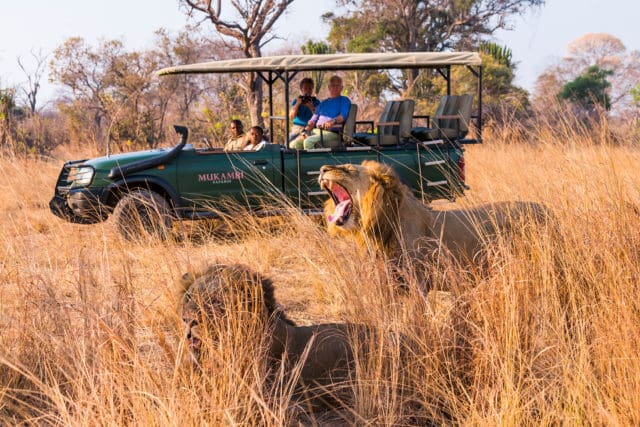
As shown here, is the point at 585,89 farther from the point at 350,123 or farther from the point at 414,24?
the point at 350,123

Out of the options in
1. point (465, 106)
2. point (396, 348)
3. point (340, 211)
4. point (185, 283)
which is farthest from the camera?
point (465, 106)

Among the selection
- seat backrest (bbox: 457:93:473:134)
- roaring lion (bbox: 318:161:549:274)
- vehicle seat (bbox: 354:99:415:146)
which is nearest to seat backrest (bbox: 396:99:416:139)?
vehicle seat (bbox: 354:99:415:146)

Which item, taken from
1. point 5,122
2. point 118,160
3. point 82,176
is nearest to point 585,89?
point 5,122

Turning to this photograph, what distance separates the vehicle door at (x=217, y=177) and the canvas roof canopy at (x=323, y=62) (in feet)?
3.04

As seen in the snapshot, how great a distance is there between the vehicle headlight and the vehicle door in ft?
3.10

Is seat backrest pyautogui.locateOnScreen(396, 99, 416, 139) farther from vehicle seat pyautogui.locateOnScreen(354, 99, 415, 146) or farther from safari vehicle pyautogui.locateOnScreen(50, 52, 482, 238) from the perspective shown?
safari vehicle pyautogui.locateOnScreen(50, 52, 482, 238)

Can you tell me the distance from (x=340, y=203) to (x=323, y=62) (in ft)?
13.0

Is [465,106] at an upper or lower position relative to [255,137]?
upper

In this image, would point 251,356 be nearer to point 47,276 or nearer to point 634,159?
point 47,276

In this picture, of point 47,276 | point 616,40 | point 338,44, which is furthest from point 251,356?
point 616,40

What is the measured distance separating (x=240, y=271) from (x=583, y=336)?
157cm

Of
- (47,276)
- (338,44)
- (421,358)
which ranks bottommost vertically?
(421,358)

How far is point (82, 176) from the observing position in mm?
7898

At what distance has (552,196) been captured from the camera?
5.00m
